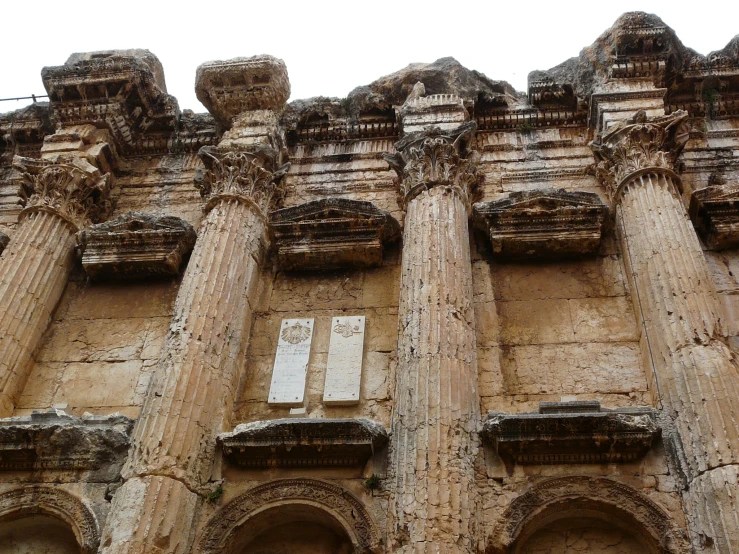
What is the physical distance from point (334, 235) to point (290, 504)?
383 cm

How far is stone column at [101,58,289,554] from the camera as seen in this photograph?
6.48 m

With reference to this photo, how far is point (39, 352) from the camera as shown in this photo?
910 cm

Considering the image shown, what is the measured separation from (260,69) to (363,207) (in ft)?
10.8

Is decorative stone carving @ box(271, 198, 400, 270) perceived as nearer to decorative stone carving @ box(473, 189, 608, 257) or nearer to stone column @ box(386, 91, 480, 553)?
stone column @ box(386, 91, 480, 553)

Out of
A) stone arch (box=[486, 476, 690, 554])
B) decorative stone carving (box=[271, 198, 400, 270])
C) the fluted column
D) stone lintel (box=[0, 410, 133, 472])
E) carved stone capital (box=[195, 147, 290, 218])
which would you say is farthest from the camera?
carved stone capital (box=[195, 147, 290, 218])

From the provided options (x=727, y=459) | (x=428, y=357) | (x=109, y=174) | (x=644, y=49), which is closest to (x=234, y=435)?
(x=428, y=357)

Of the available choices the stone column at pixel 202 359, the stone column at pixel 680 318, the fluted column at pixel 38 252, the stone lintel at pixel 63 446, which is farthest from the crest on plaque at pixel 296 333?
the stone column at pixel 680 318

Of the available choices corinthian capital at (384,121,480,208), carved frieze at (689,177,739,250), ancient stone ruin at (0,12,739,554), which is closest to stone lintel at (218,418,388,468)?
ancient stone ruin at (0,12,739,554)

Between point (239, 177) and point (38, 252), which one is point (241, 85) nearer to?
point (239, 177)

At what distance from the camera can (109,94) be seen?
11656 millimetres

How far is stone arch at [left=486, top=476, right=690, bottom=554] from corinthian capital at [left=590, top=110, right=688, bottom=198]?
4026 millimetres

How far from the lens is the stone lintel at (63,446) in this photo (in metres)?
7.34

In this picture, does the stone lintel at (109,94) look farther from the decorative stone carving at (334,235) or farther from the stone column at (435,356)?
the stone column at (435,356)

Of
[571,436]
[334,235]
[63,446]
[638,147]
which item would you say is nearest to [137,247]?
[334,235]
